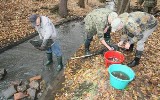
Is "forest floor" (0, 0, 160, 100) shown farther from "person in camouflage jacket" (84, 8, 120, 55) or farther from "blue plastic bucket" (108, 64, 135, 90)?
"person in camouflage jacket" (84, 8, 120, 55)

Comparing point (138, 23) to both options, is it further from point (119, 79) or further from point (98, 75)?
point (98, 75)

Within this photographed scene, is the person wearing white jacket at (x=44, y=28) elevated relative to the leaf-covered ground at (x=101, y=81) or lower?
elevated

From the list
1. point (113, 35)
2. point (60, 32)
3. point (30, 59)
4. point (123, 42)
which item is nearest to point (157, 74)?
point (123, 42)

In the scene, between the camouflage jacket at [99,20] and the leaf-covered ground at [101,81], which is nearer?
the leaf-covered ground at [101,81]

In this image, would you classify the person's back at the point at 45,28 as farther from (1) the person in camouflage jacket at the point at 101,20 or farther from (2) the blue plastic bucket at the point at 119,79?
(2) the blue plastic bucket at the point at 119,79

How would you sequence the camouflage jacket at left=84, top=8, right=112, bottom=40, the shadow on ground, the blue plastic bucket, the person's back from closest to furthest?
the blue plastic bucket, the camouflage jacket at left=84, top=8, right=112, bottom=40, the person's back, the shadow on ground

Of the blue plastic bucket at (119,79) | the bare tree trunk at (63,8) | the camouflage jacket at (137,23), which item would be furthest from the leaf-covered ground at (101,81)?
the bare tree trunk at (63,8)

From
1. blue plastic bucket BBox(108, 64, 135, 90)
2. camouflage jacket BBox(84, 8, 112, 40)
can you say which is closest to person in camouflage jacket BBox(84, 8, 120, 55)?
camouflage jacket BBox(84, 8, 112, 40)

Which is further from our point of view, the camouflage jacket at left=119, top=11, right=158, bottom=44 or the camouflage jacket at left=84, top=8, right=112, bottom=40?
the camouflage jacket at left=84, top=8, right=112, bottom=40

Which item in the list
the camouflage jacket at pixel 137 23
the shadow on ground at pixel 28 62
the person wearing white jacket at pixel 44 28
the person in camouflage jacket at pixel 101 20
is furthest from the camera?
the shadow on ground at pixel 28 62

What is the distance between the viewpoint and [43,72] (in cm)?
719

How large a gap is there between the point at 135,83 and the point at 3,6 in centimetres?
970

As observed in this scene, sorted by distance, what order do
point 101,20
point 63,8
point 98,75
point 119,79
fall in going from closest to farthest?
point 119,79, point 101,20, point 98,75, point 63,8

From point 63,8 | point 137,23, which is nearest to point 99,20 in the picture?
point 137,23
